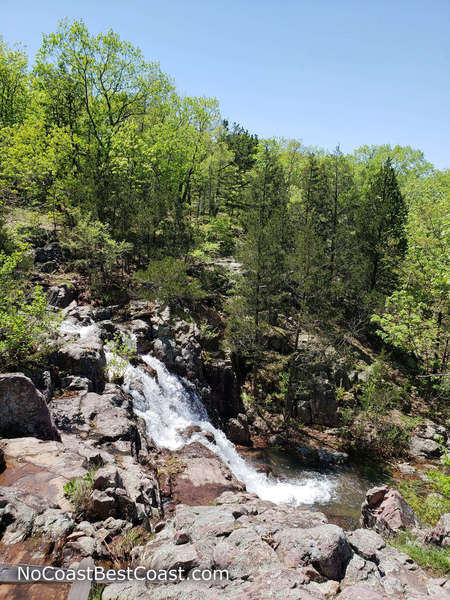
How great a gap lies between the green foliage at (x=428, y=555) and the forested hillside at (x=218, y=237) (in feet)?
32.4

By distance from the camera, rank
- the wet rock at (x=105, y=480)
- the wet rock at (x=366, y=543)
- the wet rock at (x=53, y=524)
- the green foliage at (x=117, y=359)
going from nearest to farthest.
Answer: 1. the wet rock at (x=53, y=524)
2. the wet rock at (x=366, y=543)
3. the wet rock at (x=105, y=480)
4. the green foliage at (x=117, y=359)

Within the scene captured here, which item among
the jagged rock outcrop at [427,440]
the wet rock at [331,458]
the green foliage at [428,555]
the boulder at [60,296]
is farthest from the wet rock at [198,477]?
the jagged rock outcrop at [427,440]

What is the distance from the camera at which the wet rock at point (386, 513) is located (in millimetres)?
9367

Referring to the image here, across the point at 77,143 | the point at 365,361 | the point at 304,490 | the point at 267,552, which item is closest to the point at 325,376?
the point at 365,361

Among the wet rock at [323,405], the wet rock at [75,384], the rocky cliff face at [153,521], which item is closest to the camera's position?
the rocky cliff face at [153,521]

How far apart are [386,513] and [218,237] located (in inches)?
898

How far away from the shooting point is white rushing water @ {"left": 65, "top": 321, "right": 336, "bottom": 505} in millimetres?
14477

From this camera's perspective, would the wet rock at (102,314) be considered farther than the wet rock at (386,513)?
Yes

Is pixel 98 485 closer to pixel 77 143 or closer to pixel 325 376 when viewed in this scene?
pixel 325 376

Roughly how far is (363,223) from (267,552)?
1008 inches

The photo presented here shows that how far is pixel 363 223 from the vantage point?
2692cm

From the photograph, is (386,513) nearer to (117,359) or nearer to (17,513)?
(17,513)

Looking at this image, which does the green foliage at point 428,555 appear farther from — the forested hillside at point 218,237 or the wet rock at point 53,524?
the forested hillside at point 218,237

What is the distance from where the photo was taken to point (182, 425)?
15805mm
